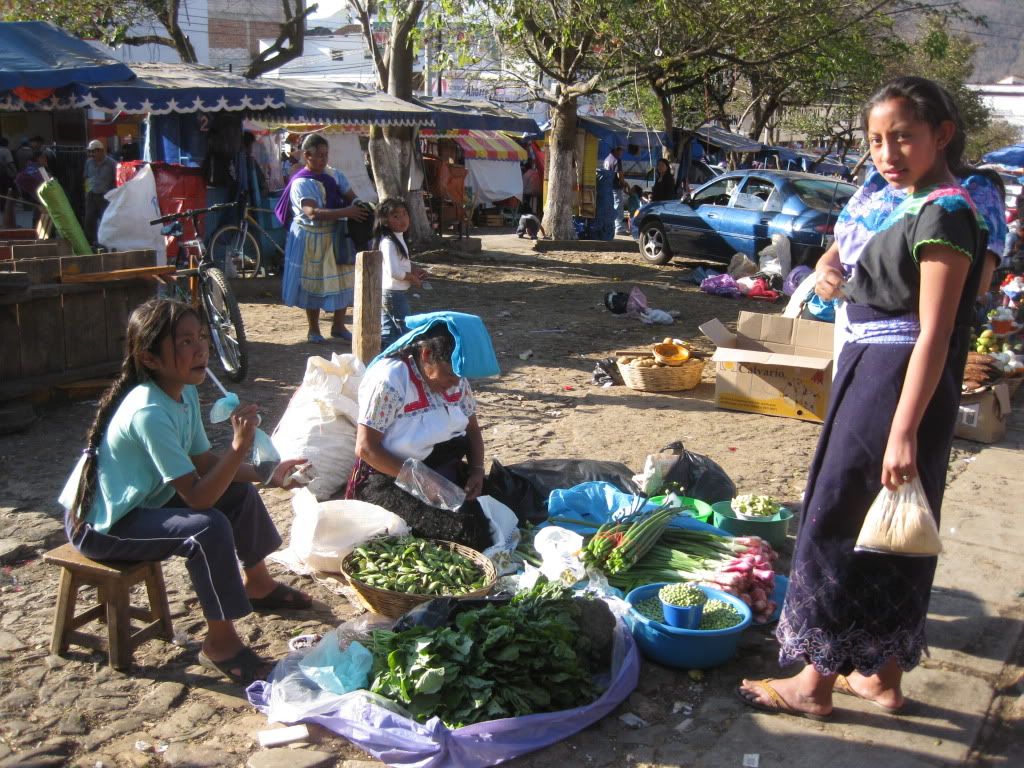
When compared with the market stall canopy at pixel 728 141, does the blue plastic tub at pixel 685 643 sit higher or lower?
lower

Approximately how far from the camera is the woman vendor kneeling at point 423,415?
4125 mm

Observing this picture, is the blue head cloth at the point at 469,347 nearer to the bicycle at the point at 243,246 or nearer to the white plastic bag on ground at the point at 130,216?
the white plastic bag on ground at the point at 130,216

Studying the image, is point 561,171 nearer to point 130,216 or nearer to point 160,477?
point 130,216

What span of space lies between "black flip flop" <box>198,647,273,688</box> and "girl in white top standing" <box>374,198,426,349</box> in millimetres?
3928

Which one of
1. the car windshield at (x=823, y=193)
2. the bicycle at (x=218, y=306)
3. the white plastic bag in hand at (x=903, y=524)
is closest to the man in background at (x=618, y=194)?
the car windshield at (x=823, y=193)

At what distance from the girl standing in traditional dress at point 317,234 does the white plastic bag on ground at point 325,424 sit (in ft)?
12.3

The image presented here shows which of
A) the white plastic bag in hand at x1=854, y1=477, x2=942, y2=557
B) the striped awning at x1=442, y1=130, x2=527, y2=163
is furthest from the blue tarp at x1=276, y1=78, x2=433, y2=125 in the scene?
the white plastic bag in hand at x1=854, y1=477, x2=942, y2=557

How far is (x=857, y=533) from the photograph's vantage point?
2.81 metres

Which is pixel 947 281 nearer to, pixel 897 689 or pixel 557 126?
pixel 897 689

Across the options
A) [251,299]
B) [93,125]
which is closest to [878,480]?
[251,299]

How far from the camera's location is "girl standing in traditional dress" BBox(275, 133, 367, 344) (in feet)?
27.9

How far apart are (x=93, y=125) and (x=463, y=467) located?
64.4ft

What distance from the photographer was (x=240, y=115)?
456 inches

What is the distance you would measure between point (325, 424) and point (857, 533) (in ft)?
9.47
